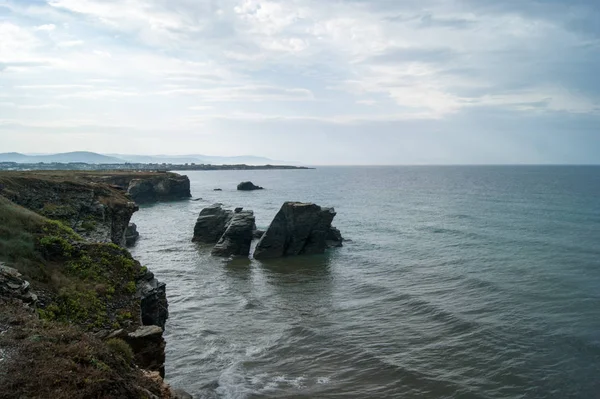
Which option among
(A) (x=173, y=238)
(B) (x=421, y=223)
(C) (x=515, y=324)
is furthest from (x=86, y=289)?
(B) (x=421, y=223)

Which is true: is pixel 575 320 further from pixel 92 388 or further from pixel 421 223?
pixel 421 223

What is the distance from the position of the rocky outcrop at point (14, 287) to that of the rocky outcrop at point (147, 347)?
125 inches

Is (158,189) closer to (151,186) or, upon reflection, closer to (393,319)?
(151,186)

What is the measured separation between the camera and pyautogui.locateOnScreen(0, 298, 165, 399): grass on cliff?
8323 mm

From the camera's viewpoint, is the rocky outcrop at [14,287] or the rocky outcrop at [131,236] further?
the rocky outcrop at [131,236]

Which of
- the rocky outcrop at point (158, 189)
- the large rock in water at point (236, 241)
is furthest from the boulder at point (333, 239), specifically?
the rocky outcrop at point (158, 189)

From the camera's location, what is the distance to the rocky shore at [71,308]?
348 inches

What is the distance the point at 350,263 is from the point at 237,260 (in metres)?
11.2

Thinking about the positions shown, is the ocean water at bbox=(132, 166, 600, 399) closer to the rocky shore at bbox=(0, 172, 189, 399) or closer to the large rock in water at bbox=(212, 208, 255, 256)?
the large rock in water at bbox=(212, 208, 255, 256)

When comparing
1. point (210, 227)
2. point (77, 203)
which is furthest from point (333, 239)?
point (77, 203)

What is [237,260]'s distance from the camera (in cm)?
4297

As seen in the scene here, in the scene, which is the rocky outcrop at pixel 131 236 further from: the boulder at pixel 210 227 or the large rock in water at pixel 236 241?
the large rock in water at pixel 236 241

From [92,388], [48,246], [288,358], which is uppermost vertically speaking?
[48,246]

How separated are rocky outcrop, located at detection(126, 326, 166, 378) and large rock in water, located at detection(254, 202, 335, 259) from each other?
2985 cm
